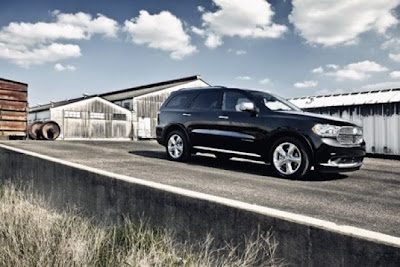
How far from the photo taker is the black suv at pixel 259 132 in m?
6.25

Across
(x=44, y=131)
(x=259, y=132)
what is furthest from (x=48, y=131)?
(x=259, y=132)

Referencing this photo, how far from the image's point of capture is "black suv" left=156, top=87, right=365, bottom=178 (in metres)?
6.25

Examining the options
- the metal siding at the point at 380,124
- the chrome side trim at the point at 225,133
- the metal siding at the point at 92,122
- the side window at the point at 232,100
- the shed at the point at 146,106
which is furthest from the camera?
the shed at the point at 146,106

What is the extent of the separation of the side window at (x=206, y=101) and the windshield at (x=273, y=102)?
0.95 metres

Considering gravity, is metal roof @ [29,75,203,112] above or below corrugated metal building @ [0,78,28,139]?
above

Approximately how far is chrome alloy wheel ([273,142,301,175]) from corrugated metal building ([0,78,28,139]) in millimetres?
15081

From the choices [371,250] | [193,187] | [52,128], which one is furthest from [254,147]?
[52,128]

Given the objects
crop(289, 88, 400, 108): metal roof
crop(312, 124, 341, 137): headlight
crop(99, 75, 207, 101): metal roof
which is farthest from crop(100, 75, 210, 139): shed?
Result: crop(312, 124, 341, 137): headlight

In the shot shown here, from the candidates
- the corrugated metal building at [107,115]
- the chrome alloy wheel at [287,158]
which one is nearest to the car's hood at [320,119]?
the chrome alloy wheel at [287,158]

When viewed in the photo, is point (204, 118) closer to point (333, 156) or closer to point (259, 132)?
point (259, 132)

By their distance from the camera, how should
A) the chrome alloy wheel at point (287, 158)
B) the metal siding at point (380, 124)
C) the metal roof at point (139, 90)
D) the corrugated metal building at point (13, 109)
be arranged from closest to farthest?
the chrome alloy wheel at point (287, 158)
the metal siding at point (380, 124)
the corrugated metal building at point (13, 109)
the metal roof at point (139, 90)

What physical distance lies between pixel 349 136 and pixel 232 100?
8.21ft

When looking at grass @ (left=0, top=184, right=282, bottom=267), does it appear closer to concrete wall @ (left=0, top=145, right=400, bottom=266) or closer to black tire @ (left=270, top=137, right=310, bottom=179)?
concrete wall @ (left=0, top=145, right=400, bottom=266)

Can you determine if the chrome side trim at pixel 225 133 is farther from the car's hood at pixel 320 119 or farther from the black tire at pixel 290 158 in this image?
the car's hood at pixel 320 119
